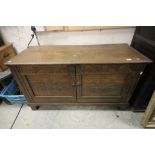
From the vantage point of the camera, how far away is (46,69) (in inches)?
43.9

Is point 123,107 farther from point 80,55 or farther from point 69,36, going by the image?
point 69,36

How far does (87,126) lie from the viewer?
4.46 feet

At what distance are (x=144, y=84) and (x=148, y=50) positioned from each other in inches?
13.8

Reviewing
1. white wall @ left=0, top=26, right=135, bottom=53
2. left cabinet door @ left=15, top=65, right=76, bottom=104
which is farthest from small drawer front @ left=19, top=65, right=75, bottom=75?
white wall @ left=0, top=26, right=135, bottom=53

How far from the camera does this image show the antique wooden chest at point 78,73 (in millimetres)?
1080

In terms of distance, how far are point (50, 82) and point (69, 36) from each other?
69 cm

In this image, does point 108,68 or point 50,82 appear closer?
point 108,68

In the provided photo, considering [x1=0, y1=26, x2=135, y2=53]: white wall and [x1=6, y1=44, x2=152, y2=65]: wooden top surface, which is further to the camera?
[x1=0, y1=26, x2=135, y2=53]: white wall

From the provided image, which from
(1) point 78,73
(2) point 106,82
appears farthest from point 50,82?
(2) point 106,82

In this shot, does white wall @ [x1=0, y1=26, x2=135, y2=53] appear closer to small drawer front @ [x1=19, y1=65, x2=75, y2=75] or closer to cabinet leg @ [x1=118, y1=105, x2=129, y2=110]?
small drawer front @ [x1=19, y1=65, x2=75, y2=75]

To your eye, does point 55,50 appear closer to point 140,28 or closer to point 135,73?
point 135,73

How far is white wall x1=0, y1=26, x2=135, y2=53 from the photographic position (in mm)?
1519
